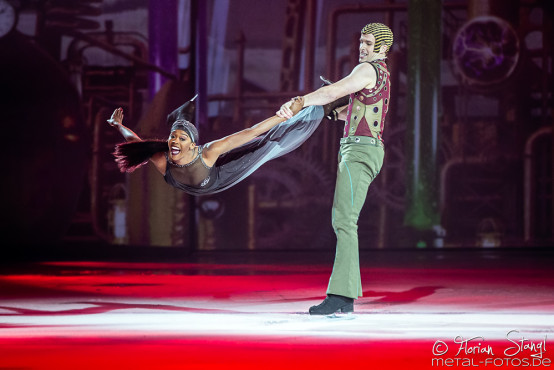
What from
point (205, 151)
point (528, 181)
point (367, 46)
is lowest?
point (528, 181)

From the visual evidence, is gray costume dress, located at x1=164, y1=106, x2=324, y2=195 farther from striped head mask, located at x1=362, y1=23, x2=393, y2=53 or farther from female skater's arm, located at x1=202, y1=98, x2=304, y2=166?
striped head mask, located at x1=362, y1=23, x2=393, y2=53

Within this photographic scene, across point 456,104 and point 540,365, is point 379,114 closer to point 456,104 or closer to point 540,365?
point 540,365

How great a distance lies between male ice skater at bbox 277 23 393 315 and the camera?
3.25 metres

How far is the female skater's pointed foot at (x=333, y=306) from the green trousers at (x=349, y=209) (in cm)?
3

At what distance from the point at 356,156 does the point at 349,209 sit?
243 mm

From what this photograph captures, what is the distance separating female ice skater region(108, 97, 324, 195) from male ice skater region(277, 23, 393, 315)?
0.34m

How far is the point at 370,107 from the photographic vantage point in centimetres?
331

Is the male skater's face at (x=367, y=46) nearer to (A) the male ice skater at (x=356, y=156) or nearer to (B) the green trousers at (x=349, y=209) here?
(A) the male ice skater at (x=356, y=156)

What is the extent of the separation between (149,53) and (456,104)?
3.16m

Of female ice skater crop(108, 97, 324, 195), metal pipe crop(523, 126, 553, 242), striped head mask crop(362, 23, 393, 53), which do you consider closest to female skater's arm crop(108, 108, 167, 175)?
female ice skater crop(108, 97, 324, 195)

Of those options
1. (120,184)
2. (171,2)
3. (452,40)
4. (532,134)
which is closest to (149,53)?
(171,2)

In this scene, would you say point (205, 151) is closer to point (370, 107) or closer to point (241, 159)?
point (241, 159)

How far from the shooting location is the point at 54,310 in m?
3.51

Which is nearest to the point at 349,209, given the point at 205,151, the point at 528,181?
the point at 205,151
